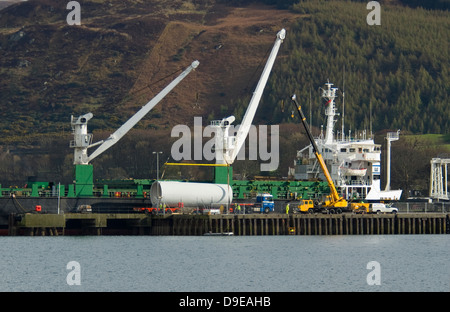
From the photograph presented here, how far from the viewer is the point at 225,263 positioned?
7581 centimetres

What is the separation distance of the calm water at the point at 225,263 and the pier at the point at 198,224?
140 cm

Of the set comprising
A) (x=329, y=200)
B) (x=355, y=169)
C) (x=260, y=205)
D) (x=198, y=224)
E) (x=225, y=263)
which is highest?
(x=355, y=169)

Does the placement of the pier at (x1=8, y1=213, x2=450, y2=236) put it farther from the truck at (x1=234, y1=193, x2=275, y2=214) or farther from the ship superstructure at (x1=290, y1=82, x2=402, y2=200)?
the ship superstructure at (x1=290, y1=82, x2=402, y2=200)

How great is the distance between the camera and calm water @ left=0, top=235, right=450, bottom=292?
64.8 m

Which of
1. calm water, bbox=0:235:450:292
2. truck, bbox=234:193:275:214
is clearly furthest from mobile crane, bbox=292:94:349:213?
calm water, bbox=0:235:450:292

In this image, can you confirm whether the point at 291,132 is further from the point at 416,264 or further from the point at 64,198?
the point at 416,264

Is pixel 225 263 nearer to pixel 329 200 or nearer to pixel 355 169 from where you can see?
pixel 329 200

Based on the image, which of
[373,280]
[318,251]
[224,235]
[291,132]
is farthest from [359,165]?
[291,132]

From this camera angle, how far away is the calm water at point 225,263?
64.8 meters

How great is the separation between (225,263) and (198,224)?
2449 centimetres

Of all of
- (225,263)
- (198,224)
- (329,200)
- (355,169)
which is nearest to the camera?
(225,263)

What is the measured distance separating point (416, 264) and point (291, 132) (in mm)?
104528

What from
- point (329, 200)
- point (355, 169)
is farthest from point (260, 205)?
point (355, 169)
